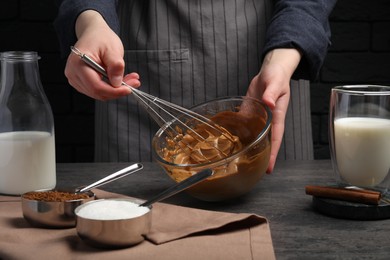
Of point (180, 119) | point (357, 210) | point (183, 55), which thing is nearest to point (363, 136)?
point (357, 210)

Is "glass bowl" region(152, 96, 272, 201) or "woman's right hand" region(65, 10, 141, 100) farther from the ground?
"woman's right hand" region(65, 10, 141, 100)

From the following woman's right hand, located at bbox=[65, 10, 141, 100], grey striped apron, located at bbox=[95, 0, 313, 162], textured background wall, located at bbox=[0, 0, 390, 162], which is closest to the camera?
woman's right hand, located at bbox=[65, 10, 141, 100]

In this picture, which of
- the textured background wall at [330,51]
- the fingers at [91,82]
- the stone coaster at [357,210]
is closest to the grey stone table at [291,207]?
the stone coaster at [357,210]

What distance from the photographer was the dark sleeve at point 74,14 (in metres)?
1.15

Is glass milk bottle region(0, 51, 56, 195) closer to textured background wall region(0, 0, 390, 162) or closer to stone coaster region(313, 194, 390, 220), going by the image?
stone coaster region(313, 194, 390, 220)

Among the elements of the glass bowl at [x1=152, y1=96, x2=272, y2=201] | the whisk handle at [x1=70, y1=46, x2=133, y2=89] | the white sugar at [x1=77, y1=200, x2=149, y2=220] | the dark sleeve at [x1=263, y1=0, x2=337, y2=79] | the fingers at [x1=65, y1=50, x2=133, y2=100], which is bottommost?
the white sugar at [x1=77, y1=200, x2=149, y2=220]

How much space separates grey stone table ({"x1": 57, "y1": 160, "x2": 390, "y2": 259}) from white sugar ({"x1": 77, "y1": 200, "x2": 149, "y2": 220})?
0.48 feet

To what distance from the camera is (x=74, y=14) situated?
1.16 m

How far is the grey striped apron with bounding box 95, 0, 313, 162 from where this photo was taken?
1.31 meters

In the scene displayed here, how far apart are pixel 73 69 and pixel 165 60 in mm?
387

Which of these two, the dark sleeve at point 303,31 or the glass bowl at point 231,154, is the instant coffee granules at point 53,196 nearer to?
the glass bowl at point 231,154

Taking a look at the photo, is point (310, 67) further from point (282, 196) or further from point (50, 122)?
point (50, 122)

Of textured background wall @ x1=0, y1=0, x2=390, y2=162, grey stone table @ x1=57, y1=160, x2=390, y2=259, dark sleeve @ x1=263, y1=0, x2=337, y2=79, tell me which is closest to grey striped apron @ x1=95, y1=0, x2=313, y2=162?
dark sleeve @ x1=263, y1=0, x2=337, y2=79

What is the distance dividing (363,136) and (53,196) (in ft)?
1.25
